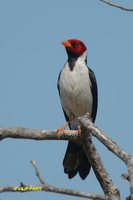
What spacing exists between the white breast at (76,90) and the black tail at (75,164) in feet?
3.76

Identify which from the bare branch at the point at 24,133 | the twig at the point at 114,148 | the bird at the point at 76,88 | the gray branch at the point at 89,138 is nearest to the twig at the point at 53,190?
the twig at the point at 114,148

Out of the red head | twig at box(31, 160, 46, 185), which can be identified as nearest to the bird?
the red head

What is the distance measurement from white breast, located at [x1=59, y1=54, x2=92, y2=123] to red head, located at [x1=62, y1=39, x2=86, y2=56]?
12.8 inches

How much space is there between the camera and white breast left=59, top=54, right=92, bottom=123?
25.6 feet

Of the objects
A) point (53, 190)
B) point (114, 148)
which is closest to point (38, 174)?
point (53, 190)

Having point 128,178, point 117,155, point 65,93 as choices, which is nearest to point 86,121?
point 117,155

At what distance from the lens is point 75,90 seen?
7.81m

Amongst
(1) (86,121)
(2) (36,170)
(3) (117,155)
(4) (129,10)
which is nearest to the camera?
(2) (36,170)

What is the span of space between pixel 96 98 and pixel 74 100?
19.2 inches

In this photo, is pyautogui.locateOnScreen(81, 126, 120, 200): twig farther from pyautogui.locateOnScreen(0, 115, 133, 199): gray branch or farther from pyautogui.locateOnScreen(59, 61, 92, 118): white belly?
pyautogui.locateOnScreen(59, 61, 92, 118): white belly

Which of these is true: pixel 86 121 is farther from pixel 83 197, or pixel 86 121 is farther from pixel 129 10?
pixel 83 197

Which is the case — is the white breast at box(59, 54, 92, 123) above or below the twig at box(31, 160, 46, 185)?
above

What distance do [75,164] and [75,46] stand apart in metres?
2.49

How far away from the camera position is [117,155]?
3.82m
